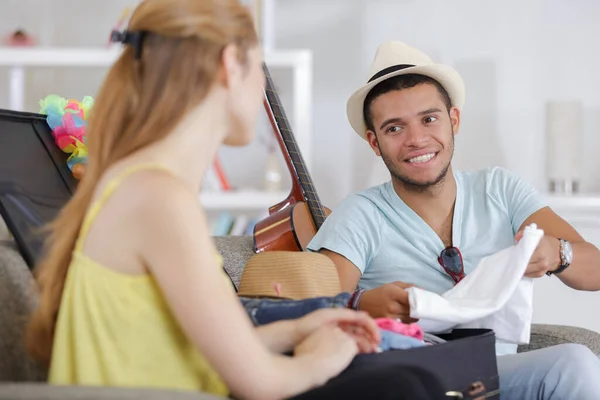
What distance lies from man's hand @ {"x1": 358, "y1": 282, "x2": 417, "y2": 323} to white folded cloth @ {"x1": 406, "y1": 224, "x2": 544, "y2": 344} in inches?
2.8

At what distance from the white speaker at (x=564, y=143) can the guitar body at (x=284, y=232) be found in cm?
155

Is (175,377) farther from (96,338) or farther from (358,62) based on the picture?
(358,62)

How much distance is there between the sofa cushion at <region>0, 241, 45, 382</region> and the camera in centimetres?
150

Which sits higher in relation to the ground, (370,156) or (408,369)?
(408,369)

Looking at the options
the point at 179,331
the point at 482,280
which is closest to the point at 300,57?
the point at 482,280

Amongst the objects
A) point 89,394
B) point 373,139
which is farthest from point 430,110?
point 89,394

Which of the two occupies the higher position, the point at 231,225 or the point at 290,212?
the point at 290,212

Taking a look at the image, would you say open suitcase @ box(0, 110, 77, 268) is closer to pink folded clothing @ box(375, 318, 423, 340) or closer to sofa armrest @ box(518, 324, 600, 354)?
pink folded clothing @ box(375, 318, 423, 340)

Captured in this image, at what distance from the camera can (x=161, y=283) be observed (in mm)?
1200

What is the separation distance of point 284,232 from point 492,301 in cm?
76

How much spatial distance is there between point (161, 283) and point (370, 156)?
8.72 feet

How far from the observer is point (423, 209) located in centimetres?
226

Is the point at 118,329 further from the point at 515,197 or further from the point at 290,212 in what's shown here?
the point at 515,197

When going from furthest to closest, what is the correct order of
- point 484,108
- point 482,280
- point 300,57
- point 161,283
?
point 484,108
point 300,57
point 482,280
point 161,283
